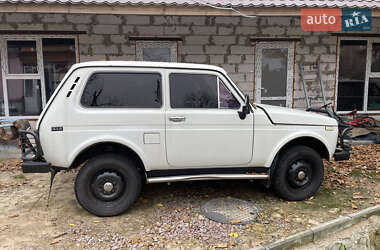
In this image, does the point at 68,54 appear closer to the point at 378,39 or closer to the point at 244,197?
the point at 244,197

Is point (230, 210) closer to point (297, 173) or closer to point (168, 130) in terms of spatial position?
point (297, 173)

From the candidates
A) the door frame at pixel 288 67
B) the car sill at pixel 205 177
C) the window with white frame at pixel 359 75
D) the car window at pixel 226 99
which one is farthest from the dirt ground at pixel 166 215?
the window with white frame at pixel 359 75

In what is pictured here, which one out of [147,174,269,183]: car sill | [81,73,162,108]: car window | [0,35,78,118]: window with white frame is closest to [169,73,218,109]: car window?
[81,73,162,108]: car window

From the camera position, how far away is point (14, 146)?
7.12 metres

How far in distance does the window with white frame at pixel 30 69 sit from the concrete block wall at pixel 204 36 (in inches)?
12.1

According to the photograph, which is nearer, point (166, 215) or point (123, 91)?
point (123, 91)

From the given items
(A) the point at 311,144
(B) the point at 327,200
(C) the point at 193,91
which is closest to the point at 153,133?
(C) the point at 193,91

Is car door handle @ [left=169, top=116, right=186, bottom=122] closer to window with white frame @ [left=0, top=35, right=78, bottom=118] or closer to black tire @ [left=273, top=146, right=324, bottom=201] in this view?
black tire @ [left=273, top=146, right=324, bottom=201]

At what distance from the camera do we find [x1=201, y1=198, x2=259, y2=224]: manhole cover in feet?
13.5

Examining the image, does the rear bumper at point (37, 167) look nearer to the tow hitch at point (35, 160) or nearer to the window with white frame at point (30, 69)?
the tow hitch at point (35, 160)

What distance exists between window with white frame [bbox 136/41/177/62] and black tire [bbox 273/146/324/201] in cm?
470

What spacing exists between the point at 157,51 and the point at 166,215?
16.7 ft

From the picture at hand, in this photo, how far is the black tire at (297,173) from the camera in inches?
179

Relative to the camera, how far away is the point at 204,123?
4.21 m
